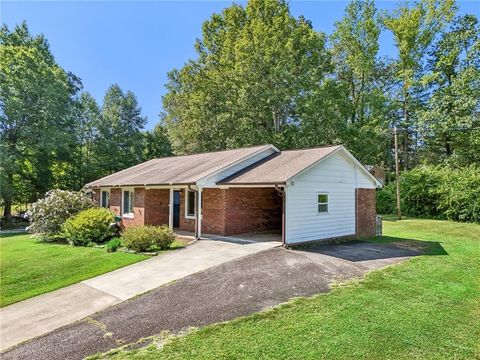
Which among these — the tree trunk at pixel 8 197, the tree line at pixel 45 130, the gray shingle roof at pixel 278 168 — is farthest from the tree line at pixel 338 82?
the tree trunk at pixel 8 197

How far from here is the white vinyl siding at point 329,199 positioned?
12367 mm

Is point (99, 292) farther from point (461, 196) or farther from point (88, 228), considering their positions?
point (461, 196)

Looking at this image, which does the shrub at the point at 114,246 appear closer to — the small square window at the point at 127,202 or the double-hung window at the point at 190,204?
the double-hung window at the point at 190,204

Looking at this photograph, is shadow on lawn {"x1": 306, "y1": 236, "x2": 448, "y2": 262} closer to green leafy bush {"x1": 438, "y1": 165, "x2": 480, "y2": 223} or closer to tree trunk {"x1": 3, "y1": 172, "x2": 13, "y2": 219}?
green leafy bush {"x1": 438, "y1": 165, "x2": 480, "y2": 223}

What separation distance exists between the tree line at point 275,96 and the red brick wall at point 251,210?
13341mm

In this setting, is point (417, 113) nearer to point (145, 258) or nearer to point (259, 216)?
point (259, 216)

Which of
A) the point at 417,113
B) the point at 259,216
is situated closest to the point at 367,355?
the point at 259,216

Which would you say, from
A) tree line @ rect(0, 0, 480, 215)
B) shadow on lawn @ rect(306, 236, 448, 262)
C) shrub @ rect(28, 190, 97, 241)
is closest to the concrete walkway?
shadow on lawn @ rect(306, 236, 448, 262)

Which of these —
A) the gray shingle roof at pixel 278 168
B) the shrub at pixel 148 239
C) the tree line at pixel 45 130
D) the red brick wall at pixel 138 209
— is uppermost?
the tree line at pixel 45 130

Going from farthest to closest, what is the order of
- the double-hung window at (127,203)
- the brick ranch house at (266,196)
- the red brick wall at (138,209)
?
1. the double-hung window at (127,203)
2. the red brick wall at (138,209)
3. the brick ranch house at (266,196)

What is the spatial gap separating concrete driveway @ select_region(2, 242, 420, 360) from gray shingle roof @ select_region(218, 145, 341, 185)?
289cm

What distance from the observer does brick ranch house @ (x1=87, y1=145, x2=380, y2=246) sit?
12695 millimetres

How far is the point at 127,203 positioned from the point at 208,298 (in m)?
13.1

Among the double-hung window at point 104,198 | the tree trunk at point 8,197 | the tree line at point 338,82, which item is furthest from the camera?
the tree line at point 338,82
